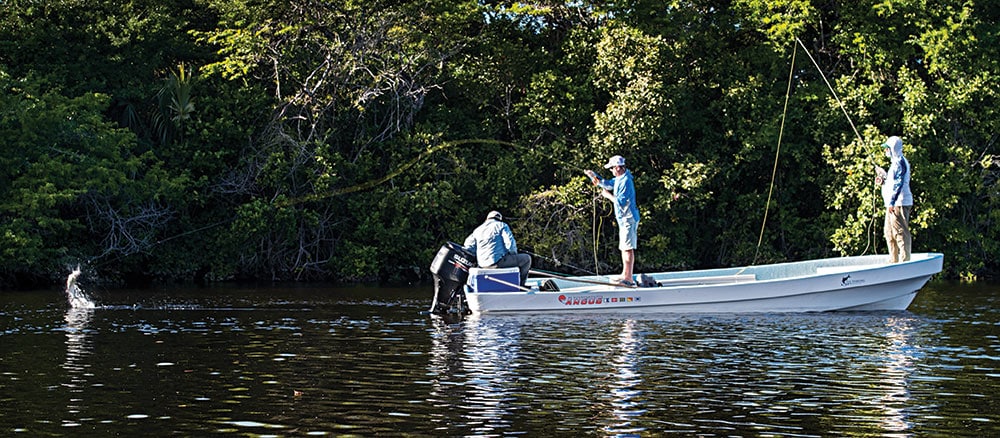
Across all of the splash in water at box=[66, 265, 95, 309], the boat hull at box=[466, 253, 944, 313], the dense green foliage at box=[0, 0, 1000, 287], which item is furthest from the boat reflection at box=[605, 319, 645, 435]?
the dense green foliage at box=[0, 0, 1000, 287]

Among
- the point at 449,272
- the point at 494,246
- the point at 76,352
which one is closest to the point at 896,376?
the point at 494,246

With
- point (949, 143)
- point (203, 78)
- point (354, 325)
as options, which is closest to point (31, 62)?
point (203, 78)

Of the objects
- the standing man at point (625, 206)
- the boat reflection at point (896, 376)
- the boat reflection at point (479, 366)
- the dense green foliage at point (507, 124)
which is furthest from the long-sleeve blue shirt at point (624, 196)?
the dense green foliage at point (507, 124)

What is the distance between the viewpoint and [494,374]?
13.8m

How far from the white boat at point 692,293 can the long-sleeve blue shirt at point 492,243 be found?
19 cm

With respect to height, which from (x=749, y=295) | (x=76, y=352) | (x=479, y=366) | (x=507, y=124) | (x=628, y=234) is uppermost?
(x=507, y=124)

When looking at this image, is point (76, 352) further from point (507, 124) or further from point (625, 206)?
point (507, 124)

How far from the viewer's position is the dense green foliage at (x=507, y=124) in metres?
30.3

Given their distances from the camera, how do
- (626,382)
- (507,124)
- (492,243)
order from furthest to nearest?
1. (507,124)
2. (492,243)
3. (626,382)

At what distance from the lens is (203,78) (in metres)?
30.5

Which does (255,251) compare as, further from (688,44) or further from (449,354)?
(449,354)

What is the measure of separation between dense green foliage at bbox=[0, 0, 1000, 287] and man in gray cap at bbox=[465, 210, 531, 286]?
943 cm

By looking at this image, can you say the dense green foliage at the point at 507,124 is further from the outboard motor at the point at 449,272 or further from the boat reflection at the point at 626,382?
the boat reflection at the point at 626,382

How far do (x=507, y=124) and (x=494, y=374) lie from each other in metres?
19.5
